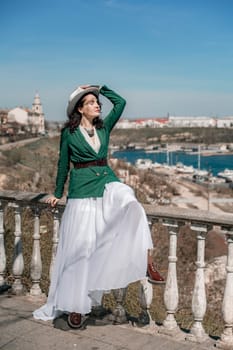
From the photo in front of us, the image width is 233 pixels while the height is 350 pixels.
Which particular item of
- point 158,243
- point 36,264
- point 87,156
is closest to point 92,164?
point 87,156

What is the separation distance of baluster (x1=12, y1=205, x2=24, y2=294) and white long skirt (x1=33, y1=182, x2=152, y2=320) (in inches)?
37.6

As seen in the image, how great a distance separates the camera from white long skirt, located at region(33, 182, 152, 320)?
3.57 meters

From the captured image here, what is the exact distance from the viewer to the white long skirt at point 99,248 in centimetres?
357

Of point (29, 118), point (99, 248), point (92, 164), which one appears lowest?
point (99, 248)

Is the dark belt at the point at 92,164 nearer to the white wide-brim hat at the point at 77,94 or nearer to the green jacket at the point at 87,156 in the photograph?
the green jacket at the point at 87,156

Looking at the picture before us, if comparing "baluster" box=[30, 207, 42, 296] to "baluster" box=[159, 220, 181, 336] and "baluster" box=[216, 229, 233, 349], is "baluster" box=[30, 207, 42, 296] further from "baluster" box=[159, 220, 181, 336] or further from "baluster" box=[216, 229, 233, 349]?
"baluster" box=[216, 229, 233, 349]

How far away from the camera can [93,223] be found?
3.80 meters

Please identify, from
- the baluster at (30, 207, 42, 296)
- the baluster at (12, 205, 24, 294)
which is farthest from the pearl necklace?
the baluster at (12, 205, 24, 294)

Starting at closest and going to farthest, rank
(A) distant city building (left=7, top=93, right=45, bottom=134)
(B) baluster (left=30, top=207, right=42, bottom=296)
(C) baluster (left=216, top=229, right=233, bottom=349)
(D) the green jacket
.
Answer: (C) baluster (left=216, top=229, right=233, bottom=349), (D) the green jacket, (B) baluster (left=30, top=207, right=42, bottom=296), (A) distant city building (left=7, top=93, right=45, bottom=134)

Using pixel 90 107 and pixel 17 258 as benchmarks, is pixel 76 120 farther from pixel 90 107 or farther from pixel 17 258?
pixel 17 258

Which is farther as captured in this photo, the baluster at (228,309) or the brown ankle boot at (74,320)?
the brown ankle boot at (74,320)

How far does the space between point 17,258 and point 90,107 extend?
1840 mm

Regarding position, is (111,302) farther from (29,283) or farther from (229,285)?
(229,285)

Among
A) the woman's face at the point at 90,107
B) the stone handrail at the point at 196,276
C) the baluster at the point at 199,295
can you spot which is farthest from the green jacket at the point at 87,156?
the baluster at the point at 199,295
